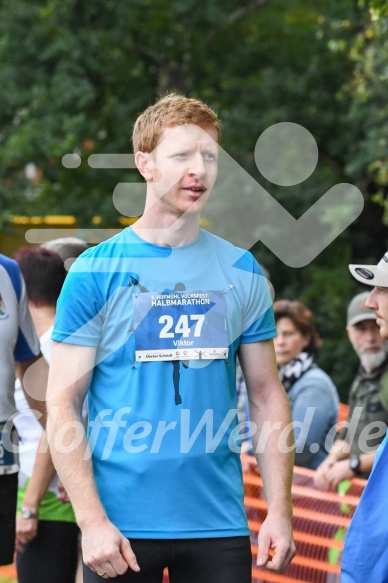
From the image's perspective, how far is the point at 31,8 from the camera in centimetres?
1692

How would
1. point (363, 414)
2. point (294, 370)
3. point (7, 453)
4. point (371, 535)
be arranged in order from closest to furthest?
point (371, 535), point (7, 453), point (363, 414), point (294, 370)

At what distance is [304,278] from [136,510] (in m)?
15.8

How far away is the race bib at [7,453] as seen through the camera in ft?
14.3

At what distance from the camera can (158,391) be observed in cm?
321

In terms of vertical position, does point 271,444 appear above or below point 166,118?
below

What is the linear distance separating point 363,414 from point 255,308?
2564 millimetres

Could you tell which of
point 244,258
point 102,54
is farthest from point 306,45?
point 244,258

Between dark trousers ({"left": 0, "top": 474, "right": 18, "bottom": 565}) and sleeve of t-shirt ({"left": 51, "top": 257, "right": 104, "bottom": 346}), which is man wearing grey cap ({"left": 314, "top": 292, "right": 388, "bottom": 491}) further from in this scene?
sleeve of t-shirt ({"left": 51, "top": 257, "right": 104, "bottom": 346})

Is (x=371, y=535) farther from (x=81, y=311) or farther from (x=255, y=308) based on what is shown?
(x=81, y=311)

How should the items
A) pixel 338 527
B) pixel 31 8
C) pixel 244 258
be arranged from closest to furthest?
pixel 244 258 → pixel 338 527 → pixel 31 8

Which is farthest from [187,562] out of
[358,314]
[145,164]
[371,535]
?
[358,314]

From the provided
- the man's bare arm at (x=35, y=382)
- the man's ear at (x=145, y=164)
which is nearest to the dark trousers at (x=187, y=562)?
the man's ear at (x=145, y=164)

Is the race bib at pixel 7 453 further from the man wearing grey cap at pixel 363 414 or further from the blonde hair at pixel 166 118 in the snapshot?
the man wearing grey cap at pixel 363 414

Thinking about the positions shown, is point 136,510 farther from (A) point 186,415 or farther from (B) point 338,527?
(B) point 338,527
